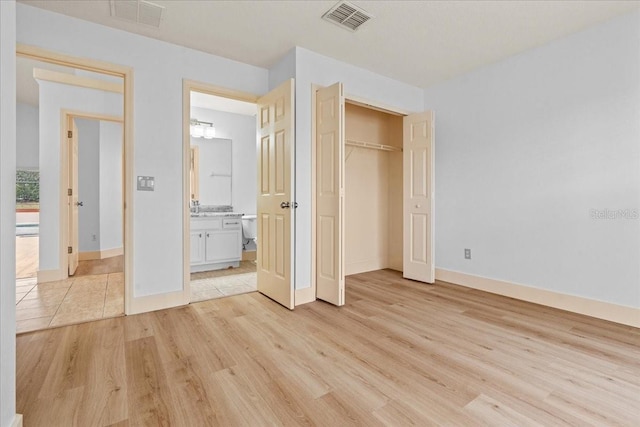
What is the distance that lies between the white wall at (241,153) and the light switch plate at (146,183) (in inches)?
106

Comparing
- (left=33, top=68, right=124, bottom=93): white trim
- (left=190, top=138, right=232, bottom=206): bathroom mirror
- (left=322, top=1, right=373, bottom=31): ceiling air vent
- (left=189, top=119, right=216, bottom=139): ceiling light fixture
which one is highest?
(left=33, top=68, right=124, bottom=93): white trim

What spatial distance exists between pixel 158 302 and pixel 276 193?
1551mm

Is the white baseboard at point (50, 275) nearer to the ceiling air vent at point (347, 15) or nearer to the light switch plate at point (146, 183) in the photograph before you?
the light switch plate at point (146, 183)

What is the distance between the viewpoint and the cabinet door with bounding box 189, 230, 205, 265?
443cm

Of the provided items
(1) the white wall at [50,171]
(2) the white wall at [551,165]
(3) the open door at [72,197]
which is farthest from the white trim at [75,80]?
(2) the white wall at [551,165]

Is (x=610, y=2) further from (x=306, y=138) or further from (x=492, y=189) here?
(x=306, y=138)

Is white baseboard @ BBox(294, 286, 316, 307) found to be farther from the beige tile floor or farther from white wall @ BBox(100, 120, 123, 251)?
white wall @ BBox(100, 120, 123, 251)

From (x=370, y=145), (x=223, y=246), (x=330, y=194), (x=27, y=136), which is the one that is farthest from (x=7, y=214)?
(x=27, y=136)

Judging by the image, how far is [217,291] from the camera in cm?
357

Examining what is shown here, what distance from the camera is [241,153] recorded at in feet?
18.7

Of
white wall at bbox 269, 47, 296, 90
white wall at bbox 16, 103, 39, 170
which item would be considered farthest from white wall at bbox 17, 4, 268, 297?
white wall at bbox 16, 103, 39, 170

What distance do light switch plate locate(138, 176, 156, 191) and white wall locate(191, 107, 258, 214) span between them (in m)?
2.70

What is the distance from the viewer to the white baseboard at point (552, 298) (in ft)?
8.56

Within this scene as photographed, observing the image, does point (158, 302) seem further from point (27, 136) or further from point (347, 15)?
point (27, 136)
